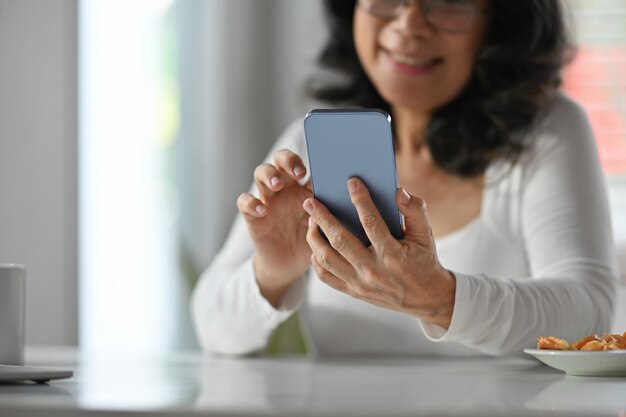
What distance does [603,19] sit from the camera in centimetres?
316

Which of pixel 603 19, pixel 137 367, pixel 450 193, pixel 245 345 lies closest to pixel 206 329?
pixel 245 345

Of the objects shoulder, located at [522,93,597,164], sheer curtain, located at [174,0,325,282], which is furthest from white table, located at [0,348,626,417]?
sheer curtain, located at [174,0,325,282]

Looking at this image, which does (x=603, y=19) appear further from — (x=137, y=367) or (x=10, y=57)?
(x=137, y=367)

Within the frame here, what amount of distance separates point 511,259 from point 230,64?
6.04 ft

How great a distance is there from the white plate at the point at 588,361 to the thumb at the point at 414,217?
0.61 ft

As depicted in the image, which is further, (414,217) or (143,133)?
(143,133)

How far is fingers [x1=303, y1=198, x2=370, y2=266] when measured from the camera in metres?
1.12

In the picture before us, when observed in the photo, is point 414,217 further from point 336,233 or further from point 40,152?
point 40,152

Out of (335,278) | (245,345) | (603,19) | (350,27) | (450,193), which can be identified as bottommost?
(245,345)

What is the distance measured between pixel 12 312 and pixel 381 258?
46 centimetres

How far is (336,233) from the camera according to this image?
1117 millimetres

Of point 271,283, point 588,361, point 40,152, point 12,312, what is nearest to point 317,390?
point 588,361

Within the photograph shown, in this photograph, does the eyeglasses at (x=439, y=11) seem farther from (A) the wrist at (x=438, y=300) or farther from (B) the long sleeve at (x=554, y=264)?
(A) the wrist at (x=438, y=300)

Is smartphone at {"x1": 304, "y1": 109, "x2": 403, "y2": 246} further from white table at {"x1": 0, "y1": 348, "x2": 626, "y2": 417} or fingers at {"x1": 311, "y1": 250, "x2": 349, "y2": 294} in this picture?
white table at {"x1": 0, "y1": 348, "x2": 626, "y2": 417}
